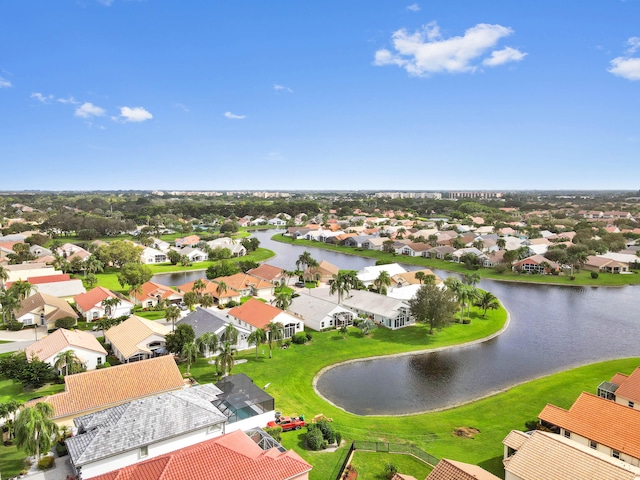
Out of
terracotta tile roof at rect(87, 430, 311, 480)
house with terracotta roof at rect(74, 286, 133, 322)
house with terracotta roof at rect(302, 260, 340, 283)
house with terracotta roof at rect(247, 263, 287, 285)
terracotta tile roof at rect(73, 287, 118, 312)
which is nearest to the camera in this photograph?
terracotta tile roof at rect(87, 430, 311, 480)

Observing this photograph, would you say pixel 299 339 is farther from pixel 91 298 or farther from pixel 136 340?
pixel 91 298

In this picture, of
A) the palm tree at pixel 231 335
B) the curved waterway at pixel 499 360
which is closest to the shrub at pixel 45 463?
the palm tree at pixel 231 335

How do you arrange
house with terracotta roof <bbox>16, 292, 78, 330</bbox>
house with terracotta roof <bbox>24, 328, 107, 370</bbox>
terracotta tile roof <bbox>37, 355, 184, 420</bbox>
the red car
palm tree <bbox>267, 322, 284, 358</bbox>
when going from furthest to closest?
house with terracotta roof <bbox>16, 292, 78, 330</bbox> → palm tree <bbox>267, 322, 284, 358</bbox> → house with terracotta roof <bbox>24, 328, 107, 370</bbox> → terracotta tile roof <bbox>37, 355, 184, 420</bbox> → the red car

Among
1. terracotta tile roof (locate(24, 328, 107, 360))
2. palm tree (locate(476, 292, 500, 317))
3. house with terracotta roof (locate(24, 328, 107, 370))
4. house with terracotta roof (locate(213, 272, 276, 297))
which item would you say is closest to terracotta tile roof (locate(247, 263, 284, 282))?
house with terracotta roof (locate(213, 272, 276, 297))

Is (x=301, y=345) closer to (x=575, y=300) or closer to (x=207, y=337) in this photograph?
(x=207, y=337)

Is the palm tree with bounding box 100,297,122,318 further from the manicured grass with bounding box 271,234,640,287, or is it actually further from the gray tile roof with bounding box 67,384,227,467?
the manicured grass with bounding box 271,234,640,287

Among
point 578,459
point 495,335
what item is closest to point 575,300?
point 495,335

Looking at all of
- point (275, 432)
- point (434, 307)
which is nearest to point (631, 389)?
point (434, 307)
